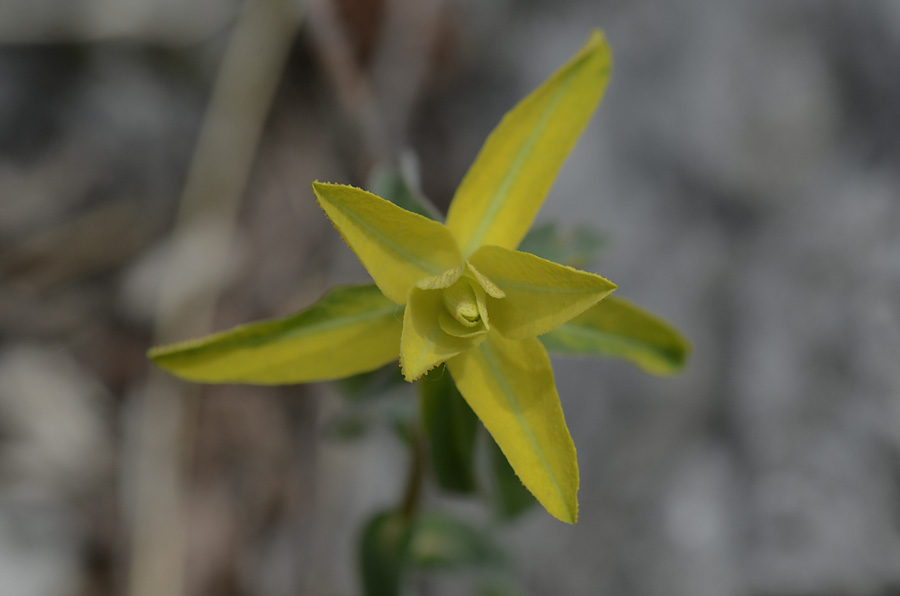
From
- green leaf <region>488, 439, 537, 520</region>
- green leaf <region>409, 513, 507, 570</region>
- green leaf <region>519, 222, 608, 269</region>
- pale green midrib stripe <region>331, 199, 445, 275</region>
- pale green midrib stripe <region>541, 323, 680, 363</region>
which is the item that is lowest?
green leaf <region>409, 513, 507, 570</region>

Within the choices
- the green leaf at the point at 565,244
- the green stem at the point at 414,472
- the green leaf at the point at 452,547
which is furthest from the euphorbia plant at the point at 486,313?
the green leaf at the point at 452,547

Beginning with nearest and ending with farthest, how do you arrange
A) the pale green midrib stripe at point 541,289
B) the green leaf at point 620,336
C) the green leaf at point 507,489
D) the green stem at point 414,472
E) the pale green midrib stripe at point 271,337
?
the pale green midrib stripe at point 541,289, the pale green midrib stripe at point 271,337, the green leaf at point 620,336, the green leaf at point 507,489, the green stem at point 414,472

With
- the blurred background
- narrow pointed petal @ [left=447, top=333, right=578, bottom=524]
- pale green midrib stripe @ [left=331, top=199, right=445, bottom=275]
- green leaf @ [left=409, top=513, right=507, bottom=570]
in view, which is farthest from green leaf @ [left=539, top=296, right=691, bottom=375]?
green leaf @ [left=409, top=513, right=507, bottom=570]

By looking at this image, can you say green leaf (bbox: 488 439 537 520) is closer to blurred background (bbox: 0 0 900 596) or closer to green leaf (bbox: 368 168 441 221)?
blurred background (bbox: 0 0 900 596)

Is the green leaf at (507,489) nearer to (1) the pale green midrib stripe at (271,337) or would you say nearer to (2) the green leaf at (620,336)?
(2) the green leaf at (620,336)

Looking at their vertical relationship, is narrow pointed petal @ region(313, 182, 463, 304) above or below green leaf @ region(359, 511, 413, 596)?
above

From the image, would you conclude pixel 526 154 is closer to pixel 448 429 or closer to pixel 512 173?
pixel 512 173

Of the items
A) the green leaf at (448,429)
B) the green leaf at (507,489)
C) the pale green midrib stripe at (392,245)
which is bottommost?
the green leaf at (507,489)
